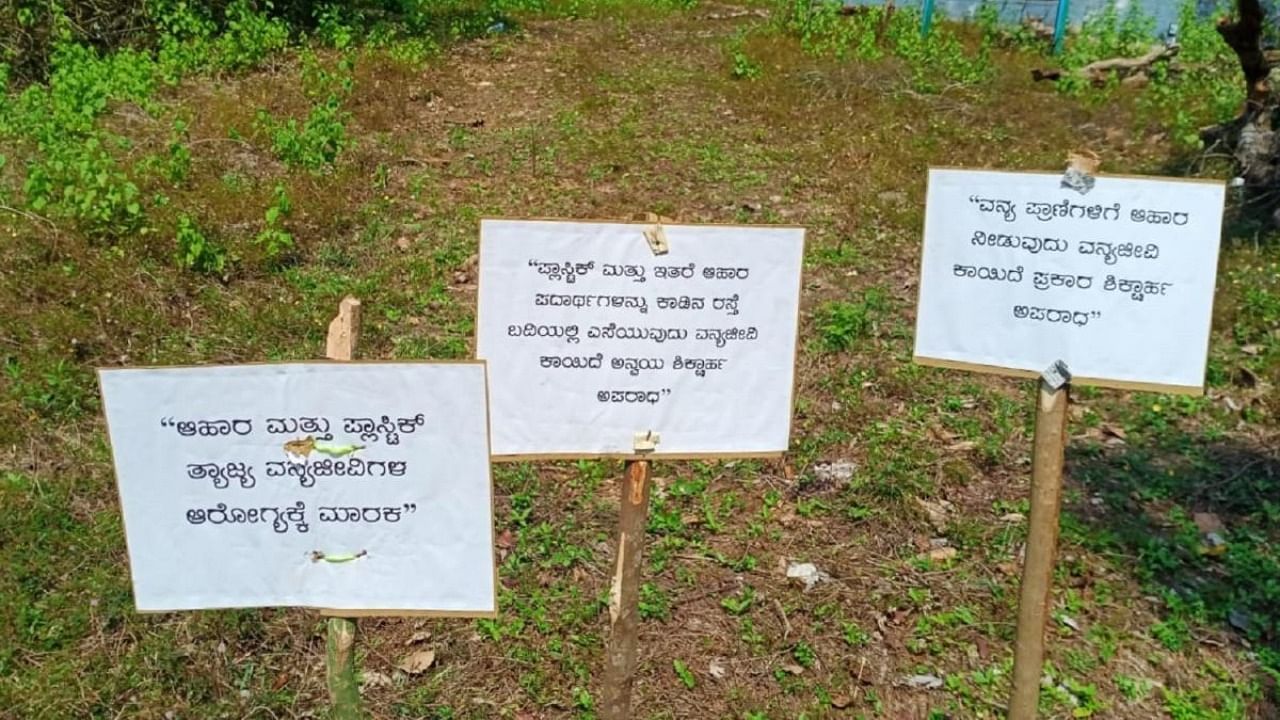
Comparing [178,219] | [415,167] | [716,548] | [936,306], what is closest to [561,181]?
[415,167]

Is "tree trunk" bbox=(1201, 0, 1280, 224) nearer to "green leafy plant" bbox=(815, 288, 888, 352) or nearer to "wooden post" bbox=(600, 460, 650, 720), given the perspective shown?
"green leafy plant" bbox=(815, 288, 888, 352)

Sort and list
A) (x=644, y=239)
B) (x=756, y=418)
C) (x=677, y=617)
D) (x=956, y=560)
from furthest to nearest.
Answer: (x=956, y=560), (x=677, y=617), (x=756, y=418), (x=644, y=239)

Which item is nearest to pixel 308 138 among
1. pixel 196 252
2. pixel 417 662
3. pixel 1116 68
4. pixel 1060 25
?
pixel 196 252

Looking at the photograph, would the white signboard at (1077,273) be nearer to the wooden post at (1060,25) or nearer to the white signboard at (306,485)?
the white signboard at (306,485)

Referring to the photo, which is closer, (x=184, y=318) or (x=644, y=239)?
(x=644, y=239)

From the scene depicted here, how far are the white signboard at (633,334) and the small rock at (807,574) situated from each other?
121 cm

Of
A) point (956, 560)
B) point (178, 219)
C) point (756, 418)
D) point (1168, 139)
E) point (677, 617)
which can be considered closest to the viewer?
point (756, 418)

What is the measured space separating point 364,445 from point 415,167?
5.08m

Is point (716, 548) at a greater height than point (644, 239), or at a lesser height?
lesser

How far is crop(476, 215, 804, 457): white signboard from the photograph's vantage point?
1.99 metres

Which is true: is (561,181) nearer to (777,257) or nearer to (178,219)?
(178,219)

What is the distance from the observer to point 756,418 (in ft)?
6.98

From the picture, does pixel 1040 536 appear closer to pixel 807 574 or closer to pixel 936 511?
pixel 807 574

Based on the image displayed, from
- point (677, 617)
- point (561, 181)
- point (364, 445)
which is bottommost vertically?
point (677, 617)
